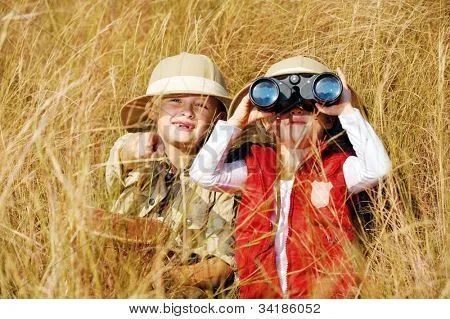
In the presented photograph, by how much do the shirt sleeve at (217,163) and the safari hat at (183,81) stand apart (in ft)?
0.87

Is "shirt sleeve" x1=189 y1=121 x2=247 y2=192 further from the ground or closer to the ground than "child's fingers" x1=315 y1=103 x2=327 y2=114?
closer to the ground

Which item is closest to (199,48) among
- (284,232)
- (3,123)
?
(3,123)

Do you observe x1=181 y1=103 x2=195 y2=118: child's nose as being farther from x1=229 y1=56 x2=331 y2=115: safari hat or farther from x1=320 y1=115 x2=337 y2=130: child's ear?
x1=320 y1=115 x2=337 y2=130: child's ear

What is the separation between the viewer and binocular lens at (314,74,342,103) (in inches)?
127

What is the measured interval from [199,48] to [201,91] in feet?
2.96

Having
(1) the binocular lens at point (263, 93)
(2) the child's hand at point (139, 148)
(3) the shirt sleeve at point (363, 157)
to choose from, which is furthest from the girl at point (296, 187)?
(2) the child's hand at point (139, 148)

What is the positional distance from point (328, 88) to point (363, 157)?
1.03 ft

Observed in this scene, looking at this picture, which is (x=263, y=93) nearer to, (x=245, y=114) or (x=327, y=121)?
(x=245, y=114)

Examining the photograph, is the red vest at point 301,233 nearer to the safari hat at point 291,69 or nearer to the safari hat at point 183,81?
the safari hat at point 291,69

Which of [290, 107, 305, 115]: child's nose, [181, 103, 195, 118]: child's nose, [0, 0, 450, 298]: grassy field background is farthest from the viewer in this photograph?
[181, 103, 195, 118]: child's nose

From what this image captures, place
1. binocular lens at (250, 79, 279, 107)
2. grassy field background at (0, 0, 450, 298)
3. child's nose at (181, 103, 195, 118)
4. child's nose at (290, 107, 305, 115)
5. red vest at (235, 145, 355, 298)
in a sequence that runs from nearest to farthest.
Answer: grassy field background at (0, 0, 450, 298)
red vest at (235, 145, 355, 298)
binocular lens at (250, 79, 279, 107)
child's nose at (290, 107, 305, 115)
child's nose at (181, 103, 195, 118)

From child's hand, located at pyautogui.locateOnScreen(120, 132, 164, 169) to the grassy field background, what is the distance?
0.61 feet
